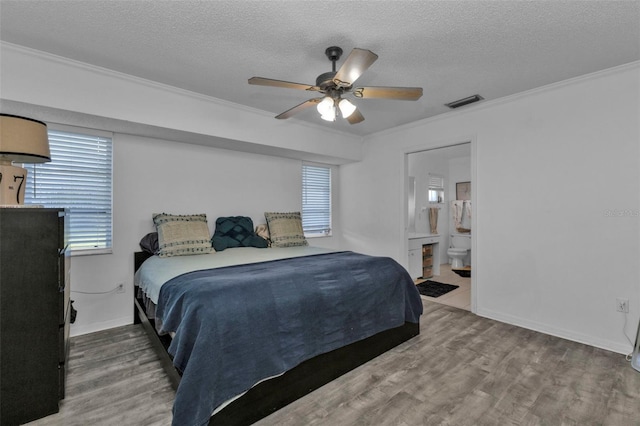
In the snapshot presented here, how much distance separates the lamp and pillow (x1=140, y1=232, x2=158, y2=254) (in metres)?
1.46

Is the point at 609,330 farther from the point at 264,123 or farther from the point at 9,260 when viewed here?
the point at 9,260

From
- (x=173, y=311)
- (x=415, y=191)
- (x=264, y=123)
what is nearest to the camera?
(x=173, y=311)

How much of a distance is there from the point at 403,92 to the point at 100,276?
3433 millimetres

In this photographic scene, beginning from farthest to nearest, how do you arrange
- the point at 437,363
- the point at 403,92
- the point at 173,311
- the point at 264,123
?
the point at 264,123 < the point at 437,363 < the point at 403,92 < the point at 173,311

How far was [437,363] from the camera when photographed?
2375 millimetres

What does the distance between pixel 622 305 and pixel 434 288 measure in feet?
7.32

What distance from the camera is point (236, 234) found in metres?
3.82

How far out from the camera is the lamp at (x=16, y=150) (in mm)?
1737

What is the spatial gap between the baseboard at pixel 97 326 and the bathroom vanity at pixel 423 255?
3.88 meters

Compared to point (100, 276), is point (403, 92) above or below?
above

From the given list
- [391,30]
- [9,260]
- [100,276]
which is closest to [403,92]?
[391,30]

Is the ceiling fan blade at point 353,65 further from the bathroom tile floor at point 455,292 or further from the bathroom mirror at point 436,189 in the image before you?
the bathroom mirror at point 436,189

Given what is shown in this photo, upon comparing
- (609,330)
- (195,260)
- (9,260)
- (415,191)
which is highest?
(415,191)

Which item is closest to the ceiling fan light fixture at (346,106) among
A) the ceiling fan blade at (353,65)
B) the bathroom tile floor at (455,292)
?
the ceiling fan blade at (353,65)
